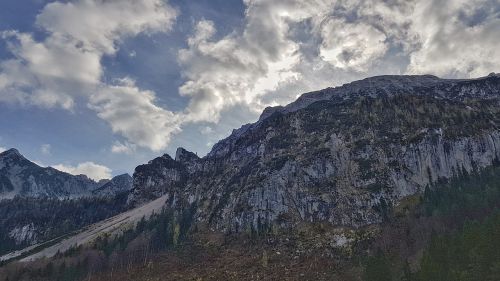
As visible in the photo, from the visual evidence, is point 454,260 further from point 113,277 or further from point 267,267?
point 113,277

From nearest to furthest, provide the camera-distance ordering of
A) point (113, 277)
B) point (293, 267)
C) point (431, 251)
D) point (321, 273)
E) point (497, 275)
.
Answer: point (497, 275)
point (431, 251)
point (321, 273)
point (293, 267)
point (113, 277)

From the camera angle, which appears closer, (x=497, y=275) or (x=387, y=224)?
(x=497, y=275)

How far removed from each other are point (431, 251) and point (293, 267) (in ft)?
246

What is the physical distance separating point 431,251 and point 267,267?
85.4 m

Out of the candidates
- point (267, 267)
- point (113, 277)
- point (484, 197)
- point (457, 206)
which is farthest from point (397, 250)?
point (113, 277)

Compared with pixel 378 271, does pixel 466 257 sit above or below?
above

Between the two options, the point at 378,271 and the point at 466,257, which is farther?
the point at 378,271

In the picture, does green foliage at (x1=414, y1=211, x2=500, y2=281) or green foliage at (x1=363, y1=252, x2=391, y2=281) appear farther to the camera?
green foliage at (x1=363, y1=252, x2=391, y2=281)

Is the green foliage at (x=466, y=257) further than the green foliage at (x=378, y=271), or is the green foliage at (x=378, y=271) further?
the green foliage at (x=378, y=271)

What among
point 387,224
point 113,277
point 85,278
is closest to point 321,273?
point 387,224

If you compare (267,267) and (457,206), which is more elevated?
(457,206)

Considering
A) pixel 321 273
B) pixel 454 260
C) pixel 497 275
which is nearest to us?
pixel 497 275

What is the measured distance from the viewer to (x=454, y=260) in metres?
103

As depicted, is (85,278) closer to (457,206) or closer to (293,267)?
(293,267)
